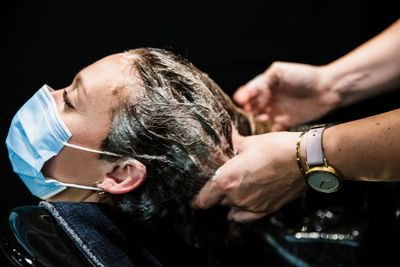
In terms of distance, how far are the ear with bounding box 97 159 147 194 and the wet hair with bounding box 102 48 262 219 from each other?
0.03 meters

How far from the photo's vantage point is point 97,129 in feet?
3.92

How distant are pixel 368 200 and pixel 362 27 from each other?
3.21 ft

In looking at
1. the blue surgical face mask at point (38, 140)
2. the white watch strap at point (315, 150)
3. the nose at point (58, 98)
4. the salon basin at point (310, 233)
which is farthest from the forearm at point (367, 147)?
the nose at point (58, 98)

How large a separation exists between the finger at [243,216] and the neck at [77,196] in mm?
474

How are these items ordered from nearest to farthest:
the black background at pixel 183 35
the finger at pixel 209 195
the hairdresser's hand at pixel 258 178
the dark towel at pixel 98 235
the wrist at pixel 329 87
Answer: the dark towel at pixel 98 235, the hairdresser's hand at pixel 258 178, the finger at pixel 209 195, the wrist at pixel 329 87, the black background at pixel 183 35

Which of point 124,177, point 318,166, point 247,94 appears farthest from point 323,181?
point 247,94

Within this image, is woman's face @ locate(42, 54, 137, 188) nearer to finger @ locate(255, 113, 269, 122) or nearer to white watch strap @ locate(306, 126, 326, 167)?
white watch strap @ locate(306, 126, 326, 167)

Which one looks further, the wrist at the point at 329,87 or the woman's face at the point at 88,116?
the wrist at the point at 329,87

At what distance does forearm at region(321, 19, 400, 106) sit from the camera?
4.95ft

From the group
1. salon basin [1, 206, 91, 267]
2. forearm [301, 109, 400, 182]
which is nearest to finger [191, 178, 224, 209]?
forearm [301, 109, 400, 182]

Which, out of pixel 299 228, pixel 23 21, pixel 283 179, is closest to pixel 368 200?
pixel 299 228

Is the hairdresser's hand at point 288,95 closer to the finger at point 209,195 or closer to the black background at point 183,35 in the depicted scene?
the black background at point 183,35

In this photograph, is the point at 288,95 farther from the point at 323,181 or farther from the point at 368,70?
the point at 323,181

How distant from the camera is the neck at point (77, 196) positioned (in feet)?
4.26
